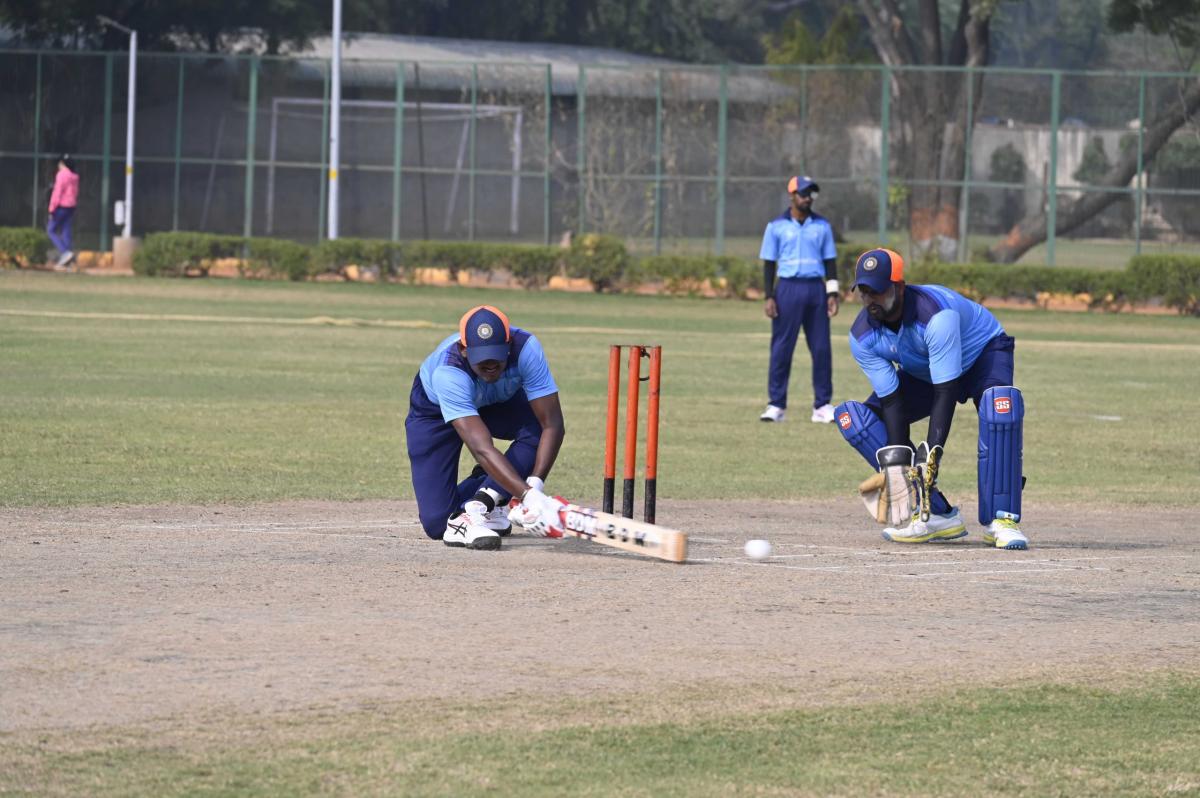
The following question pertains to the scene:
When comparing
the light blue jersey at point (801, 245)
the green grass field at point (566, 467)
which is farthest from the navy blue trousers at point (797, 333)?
the green grass field at point (566, 467)

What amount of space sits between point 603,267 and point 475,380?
2776cm

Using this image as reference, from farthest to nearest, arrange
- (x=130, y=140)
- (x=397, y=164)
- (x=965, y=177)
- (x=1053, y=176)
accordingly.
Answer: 1. (x=397, y=164)
2. (x=130, y=140)
3. (x=965, y=177)
4. (x=1053, y=176)

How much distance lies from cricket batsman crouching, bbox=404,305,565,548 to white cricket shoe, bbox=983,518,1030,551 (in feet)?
8.38

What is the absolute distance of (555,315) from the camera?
31328 mm

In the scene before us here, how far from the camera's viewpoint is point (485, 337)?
9.65 meters

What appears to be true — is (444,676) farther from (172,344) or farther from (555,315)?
(555,315)

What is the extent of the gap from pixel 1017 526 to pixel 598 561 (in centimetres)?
258

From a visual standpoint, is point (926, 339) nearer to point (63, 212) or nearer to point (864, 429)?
point (864, 429)

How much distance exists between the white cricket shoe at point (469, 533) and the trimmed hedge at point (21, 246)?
3149cm

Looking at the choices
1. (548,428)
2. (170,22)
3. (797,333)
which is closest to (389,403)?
(797,333)

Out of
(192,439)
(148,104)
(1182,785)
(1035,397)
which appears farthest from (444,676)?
(148,104)

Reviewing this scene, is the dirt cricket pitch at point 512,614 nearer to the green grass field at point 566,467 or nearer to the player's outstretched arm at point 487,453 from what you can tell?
the green grass field at point 566,467

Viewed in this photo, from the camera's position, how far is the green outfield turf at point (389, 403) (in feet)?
44.8

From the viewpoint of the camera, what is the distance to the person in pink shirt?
38719mm
